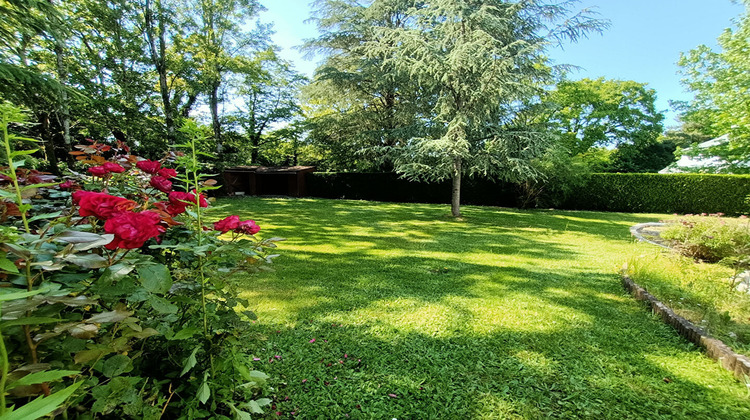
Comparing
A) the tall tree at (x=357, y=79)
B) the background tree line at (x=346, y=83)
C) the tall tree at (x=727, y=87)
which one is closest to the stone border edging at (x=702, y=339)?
the background tree line at (x=346, y=83)

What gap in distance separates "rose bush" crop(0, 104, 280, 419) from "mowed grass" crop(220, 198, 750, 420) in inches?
12.1

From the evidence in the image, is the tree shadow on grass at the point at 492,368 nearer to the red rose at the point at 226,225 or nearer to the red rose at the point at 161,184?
Answer: the red rose at the point at 226,225

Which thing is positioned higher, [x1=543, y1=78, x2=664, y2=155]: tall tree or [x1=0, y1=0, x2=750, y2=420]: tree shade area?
[x1=543, y1=78, x2=664, y2=155]: tall tree

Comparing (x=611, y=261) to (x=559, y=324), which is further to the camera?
(x=611, y=261)

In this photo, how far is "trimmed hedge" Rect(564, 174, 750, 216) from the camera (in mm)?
12008

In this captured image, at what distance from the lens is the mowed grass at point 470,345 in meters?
1.70

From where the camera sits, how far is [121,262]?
0.89m

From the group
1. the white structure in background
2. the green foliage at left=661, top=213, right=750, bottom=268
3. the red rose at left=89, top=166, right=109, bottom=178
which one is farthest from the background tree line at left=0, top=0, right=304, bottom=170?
the white structure in background

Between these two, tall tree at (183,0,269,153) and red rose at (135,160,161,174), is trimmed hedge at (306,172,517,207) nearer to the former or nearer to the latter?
tall tree at (183,0,269,153)

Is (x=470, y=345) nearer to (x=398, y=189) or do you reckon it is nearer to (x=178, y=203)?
(x=178, y=203)

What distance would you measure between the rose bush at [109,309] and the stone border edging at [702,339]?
2959 millimetres

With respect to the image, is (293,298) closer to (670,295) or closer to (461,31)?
(670,295)

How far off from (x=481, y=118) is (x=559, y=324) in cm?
756

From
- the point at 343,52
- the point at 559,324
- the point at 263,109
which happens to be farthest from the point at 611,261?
the point at 263,109
